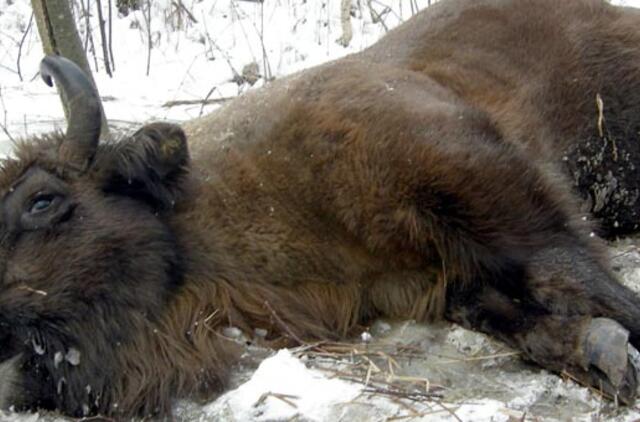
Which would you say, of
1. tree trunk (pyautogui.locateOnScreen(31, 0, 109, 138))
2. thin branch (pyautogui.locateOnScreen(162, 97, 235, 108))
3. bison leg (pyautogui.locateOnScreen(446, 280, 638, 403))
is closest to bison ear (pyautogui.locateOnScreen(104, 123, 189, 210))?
bison leg (pyautogui.locateOnScreen(446, 280, 638, 403))

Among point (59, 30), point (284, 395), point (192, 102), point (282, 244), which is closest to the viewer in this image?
point (284, 395)

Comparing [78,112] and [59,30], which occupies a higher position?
[59,30]

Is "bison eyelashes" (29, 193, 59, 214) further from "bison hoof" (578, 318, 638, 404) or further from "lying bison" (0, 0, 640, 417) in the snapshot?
"bison hoof" (578, 318, 638, 404)

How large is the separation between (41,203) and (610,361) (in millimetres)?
2093

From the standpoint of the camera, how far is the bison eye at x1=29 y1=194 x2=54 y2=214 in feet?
11.8

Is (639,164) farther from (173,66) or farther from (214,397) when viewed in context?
(173,66)

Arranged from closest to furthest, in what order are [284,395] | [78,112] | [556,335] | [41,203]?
[284,395] → [556,335] → [41,203] → [78,112]

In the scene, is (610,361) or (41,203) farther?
(41,203)

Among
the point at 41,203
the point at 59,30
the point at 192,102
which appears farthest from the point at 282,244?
the point at 192,102

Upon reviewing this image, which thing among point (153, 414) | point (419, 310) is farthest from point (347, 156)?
point (153, 414)

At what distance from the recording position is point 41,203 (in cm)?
362

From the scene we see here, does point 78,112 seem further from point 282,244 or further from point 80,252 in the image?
point 282,244

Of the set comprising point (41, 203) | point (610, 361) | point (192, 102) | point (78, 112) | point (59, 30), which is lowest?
point (610, 361)

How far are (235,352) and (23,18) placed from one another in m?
9.48
